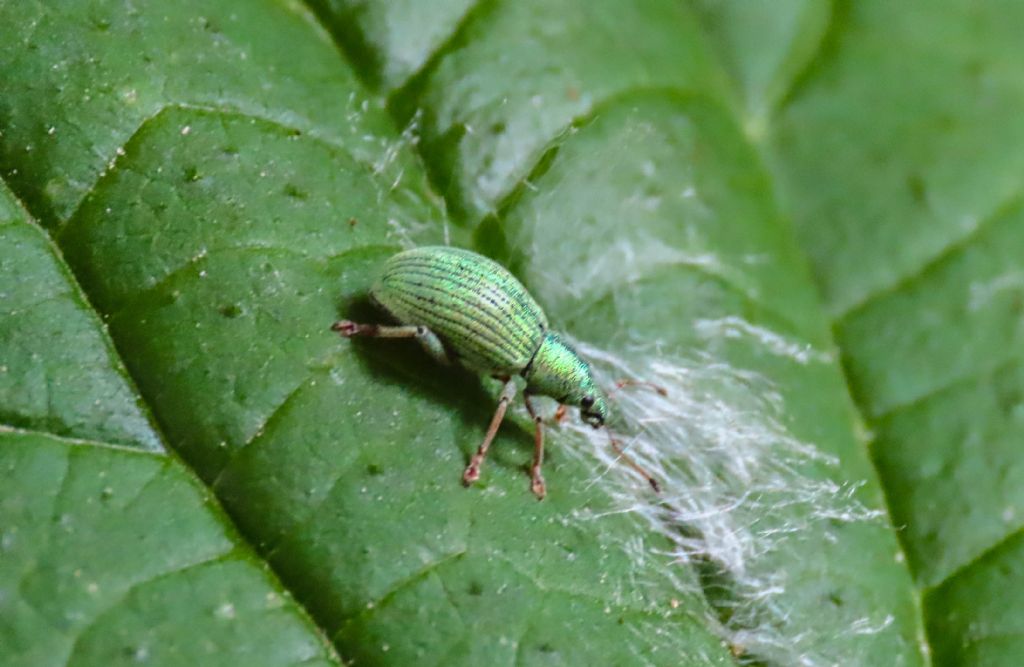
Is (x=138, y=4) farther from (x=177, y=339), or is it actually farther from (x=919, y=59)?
(x=919, y=59)

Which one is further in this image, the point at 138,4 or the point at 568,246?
the point at 568,246

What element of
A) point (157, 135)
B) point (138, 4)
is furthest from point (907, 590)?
point (138, 4)

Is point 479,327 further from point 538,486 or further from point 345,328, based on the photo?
point 538,486

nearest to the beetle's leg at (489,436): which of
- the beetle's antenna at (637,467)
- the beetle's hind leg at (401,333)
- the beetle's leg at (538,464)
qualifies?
the beetle's leg at (538,464)

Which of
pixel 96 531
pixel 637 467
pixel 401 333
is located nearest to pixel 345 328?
pixel 401 333

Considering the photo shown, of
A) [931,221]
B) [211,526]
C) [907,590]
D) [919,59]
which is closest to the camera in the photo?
[211,526]

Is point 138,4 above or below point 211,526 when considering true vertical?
above

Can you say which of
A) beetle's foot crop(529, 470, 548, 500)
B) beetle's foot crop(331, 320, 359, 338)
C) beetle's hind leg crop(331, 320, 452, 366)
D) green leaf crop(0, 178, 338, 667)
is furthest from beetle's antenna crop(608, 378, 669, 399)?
green leaf crop(0, 178, 338, 667)
